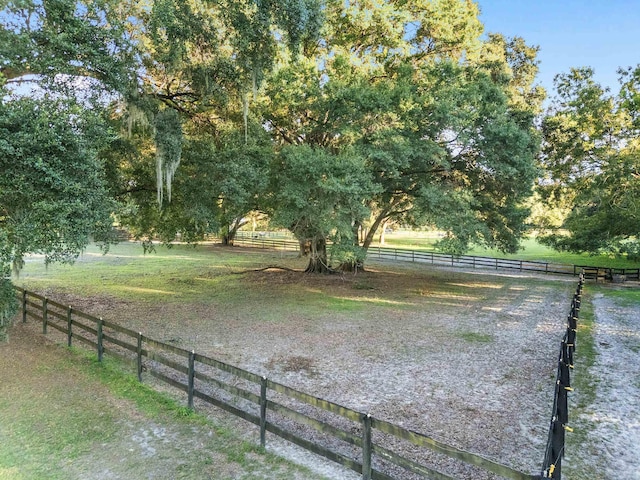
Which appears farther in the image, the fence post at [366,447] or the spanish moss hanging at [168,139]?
the spanish moss hanging at [168,139]

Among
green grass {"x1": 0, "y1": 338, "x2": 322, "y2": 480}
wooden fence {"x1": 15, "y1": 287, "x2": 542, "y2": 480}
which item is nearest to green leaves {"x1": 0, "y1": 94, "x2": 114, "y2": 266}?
green grass {"x1": 0, "y1": 338, "x2": 322, "y2": 480}

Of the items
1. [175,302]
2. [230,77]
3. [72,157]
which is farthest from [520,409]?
[175,302]

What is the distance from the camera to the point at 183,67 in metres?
10.4

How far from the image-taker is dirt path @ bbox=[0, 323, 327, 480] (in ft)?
15.9

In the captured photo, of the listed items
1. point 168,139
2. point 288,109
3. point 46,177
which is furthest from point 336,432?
point 288,109

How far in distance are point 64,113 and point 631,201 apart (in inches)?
836

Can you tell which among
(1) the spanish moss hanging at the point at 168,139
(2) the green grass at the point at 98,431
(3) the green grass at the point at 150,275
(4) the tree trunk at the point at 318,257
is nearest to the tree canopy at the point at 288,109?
(1) the spanish moss hanging at the point at 168,139

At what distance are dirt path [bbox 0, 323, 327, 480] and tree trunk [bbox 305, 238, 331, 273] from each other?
571 inches

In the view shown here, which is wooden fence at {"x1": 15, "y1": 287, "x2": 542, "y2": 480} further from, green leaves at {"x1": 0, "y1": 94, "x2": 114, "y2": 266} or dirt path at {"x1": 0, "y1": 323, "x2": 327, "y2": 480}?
A: green leaves at {"x1": 0, "y1": 94, "x2": 114, "y2": 266}

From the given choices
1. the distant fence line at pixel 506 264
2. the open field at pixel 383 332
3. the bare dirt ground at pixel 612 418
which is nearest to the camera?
the bare dirt ground at pixel 612 418

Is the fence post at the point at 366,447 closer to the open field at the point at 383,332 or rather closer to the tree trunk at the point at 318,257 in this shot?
the open field at the point at 383,332

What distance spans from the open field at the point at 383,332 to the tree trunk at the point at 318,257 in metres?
0.99

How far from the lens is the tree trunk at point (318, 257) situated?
21.3m

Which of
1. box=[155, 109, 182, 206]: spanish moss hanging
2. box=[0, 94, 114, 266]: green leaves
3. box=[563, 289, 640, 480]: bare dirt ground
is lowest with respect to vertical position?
box=[563, 289, 640, 480]: bare dirt ground
